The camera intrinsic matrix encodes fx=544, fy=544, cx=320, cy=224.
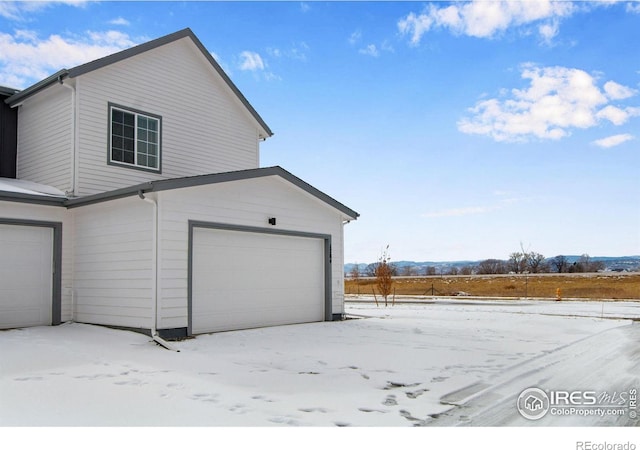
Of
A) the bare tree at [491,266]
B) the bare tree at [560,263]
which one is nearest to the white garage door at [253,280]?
the bare tree at [560,263]

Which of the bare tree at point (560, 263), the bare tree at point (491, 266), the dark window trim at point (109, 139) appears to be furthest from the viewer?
the bare tree at point (491, 266)

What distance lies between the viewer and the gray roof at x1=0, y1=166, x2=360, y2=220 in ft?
32.8

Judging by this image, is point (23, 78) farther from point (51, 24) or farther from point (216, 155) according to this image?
point (216, 155)

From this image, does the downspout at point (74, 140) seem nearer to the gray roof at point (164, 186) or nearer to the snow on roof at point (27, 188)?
the snow on roof at point (27, 188)

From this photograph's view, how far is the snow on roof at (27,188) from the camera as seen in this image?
11453 millimetres

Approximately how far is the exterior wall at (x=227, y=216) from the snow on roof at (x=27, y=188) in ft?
11.0

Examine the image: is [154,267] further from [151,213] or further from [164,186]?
[164,186]

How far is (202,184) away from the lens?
10.7m

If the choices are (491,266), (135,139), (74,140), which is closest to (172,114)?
(135,139)

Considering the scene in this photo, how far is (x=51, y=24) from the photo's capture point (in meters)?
12.4

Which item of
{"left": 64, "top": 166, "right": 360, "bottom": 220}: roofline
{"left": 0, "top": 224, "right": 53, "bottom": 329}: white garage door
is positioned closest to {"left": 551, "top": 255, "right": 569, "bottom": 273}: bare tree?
{"left": 64, "top": 166, "right": 360, "bottom": 220}: roofline

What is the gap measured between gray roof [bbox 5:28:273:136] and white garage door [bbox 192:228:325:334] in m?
4.76

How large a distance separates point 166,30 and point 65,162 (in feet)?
15.1

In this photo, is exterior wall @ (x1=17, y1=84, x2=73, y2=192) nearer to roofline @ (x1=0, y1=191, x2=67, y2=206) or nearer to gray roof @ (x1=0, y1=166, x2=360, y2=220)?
roofline @ (x1=0, y1=191, x2=67, y2=206)
